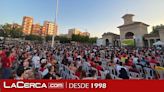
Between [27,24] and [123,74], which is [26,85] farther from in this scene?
[27,24]

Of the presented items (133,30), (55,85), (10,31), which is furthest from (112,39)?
(55,85)

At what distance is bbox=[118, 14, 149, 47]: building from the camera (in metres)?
47.9

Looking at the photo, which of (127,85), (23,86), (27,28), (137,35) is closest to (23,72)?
(23,86)

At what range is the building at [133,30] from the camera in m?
47.9

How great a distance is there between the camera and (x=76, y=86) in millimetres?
3896

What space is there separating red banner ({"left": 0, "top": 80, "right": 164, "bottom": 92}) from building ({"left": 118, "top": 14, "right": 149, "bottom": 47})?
43.3 meters

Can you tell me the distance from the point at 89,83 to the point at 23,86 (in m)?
1.64

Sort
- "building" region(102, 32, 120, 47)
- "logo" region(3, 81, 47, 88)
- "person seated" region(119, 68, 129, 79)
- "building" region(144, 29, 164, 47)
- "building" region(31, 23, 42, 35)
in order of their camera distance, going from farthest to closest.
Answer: "building" region(31, 23, 42, 35), "building" region(102, 32, 120, 47), "building" region(144, 29, 164, 47), "person seated" region(119, 68, 129, 79), "logo" region(3, 81, 47, 88)

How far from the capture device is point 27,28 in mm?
136250

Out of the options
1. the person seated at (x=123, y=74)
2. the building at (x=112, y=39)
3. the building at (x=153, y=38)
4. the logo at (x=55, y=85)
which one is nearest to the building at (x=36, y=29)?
the building at (x=112, y=39)

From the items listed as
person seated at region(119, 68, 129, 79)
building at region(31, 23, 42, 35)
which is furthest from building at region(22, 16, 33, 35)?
person seated at region(119, 68, 129, 79)

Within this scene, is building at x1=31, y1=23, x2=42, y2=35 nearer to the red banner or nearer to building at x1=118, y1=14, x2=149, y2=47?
building at x1=118, y1=14, x2=149, y2=47

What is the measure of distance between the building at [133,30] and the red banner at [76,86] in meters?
43.3

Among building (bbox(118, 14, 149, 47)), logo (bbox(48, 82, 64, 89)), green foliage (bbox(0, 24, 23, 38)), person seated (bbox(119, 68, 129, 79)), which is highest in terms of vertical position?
green foliage (bbox(0, 24, 23, 38))
